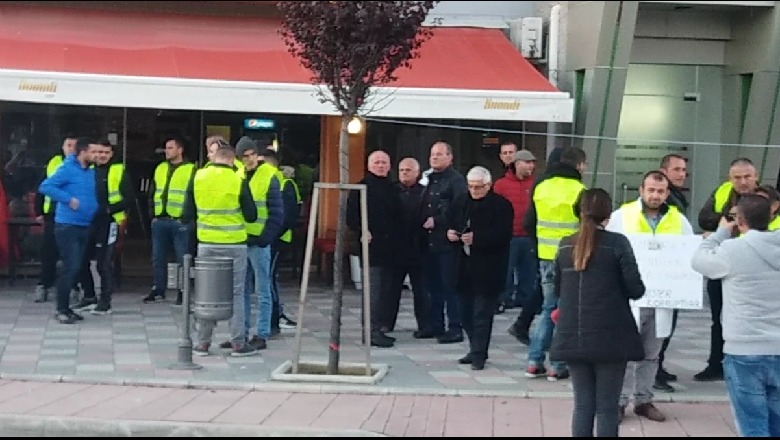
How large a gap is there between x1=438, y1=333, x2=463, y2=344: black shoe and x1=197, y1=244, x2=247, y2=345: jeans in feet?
6.85

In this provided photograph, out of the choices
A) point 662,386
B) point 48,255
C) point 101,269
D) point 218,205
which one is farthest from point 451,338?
point 48,255

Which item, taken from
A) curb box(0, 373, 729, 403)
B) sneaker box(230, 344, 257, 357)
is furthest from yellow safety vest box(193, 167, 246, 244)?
curb box(0, 373, 729, 403)

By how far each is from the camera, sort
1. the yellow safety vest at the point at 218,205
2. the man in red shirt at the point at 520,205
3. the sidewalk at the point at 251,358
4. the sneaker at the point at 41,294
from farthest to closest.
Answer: the sneaker at the point at 41,294
the man in red shirt at the point at 520,205
the yellow safety vest at the point at 218,205
the sidewalk at the point at 251,358

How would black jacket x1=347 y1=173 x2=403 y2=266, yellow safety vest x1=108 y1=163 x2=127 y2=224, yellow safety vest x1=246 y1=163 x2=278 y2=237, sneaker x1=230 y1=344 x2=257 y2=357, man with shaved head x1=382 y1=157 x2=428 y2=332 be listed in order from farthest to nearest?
yellow safety vest x1=108 y1=163 x2=127 y2=224 < man with shaved head x1=382 y1=157 x2=428 y2=332 < black jacket x1=347 y1=173 x2=403 y2=266 < yellow safety vest x1=246 y1=163 x2=278 y2=237 < sneaker x1=230 y1=344 x2=257 y2=357

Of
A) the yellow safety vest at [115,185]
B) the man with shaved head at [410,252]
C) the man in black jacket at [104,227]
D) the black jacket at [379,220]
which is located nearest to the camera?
the black jacket at [379,220]

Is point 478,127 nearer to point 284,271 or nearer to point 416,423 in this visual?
point 284,271

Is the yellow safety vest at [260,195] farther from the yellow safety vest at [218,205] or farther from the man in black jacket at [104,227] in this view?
the man in black jacket at [104,227]

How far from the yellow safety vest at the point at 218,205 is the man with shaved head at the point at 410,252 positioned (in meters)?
1.74

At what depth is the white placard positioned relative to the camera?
8.12m

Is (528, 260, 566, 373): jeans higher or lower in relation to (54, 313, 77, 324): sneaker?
higher

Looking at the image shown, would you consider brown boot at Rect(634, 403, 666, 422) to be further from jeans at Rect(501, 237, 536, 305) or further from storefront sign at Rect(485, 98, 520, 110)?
storefront sign at Rect(485, 98, 520, 110)

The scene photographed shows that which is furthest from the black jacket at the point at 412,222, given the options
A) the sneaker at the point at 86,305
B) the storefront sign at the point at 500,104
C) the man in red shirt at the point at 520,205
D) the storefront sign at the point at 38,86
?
the storefront sign at the point at 38,86

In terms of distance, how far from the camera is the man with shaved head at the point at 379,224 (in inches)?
429

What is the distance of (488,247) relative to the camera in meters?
9.72
